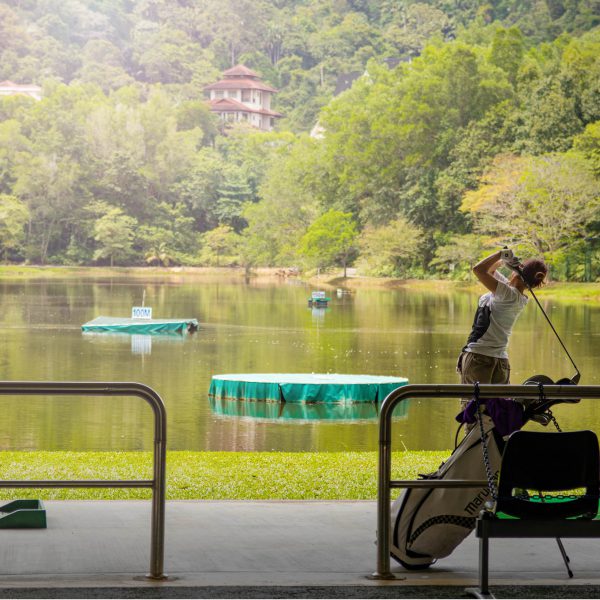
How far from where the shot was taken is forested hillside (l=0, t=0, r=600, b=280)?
69.1 meters

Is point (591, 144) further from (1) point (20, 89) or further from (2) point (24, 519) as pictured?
(2) point (24, 519)

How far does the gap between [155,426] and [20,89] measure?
10753 cm

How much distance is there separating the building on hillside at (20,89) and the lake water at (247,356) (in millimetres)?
41026

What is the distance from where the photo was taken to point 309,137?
93.2m

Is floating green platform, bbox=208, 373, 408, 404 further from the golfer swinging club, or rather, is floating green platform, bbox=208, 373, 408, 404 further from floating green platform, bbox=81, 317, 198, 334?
floating green platform, bbox=81, 317, 198, 334

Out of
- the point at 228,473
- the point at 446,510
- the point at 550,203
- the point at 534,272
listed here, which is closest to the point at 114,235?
the point at 550,203

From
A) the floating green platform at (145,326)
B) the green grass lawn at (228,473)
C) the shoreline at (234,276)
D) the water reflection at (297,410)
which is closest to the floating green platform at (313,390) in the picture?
the water reflection at (297,410)

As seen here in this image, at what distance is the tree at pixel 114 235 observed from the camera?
300 feet

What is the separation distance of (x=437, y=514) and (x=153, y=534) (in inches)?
43.5

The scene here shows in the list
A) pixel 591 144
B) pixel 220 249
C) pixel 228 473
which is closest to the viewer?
pixel 228 473

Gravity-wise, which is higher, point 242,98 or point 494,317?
point 242,98

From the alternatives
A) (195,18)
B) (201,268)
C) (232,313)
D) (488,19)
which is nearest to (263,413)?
(232,313)

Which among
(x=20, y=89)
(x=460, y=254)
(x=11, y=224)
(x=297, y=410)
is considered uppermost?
(x=20, y=89)

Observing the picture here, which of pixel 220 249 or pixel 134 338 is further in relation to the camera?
pixel 220 249
